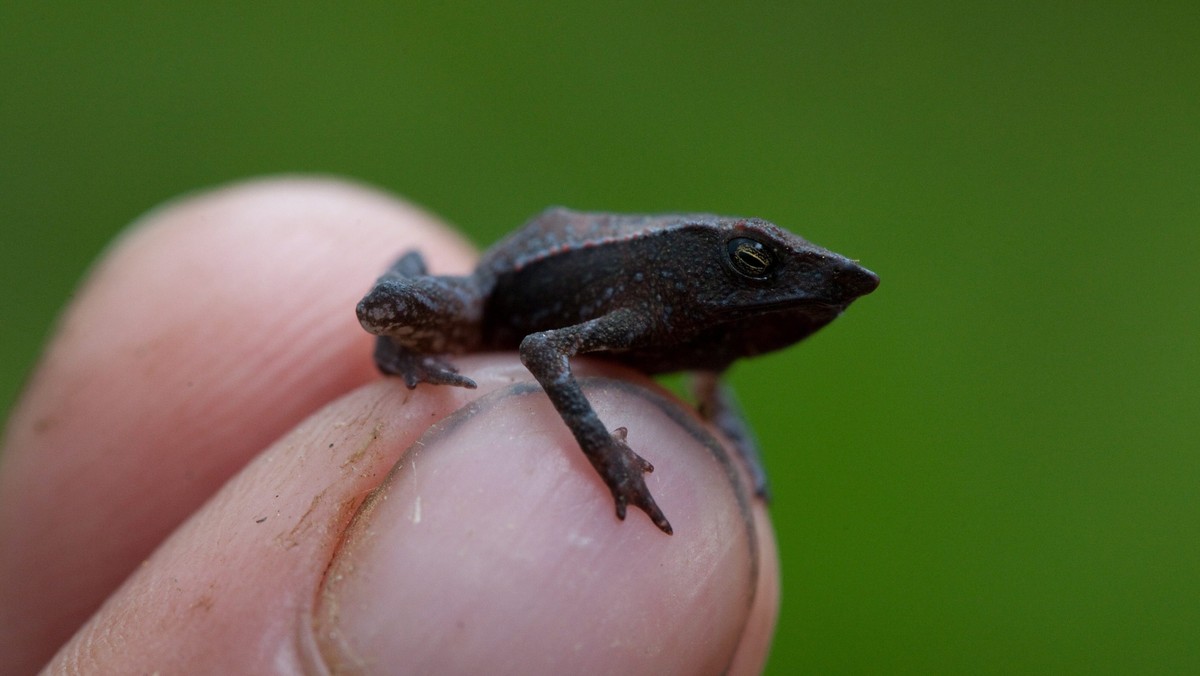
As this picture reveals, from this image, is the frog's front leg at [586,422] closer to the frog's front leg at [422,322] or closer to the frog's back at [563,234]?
the frog's front leg at [422,322]

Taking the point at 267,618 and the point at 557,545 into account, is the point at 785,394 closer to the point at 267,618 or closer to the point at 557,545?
the point at 557,545

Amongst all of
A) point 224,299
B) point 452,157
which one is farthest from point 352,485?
point 452,157

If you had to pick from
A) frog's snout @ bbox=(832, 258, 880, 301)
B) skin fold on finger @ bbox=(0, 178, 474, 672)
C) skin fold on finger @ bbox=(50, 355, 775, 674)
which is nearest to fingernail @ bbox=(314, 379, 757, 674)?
skin fold on finger @ bbox=(50, 355, 775, 674)

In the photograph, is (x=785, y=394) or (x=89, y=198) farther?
(x=89, y=198)

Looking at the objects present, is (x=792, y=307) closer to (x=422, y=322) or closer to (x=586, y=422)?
(x=586, y=422)

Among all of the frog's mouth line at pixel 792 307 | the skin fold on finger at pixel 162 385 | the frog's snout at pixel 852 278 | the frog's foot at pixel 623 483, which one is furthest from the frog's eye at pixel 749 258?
the skin fold on finger at pixel 162 385

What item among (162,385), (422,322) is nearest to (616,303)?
(422,322)

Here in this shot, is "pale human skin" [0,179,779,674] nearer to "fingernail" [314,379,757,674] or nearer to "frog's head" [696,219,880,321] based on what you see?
"fingernail" [314,379,757,674]
